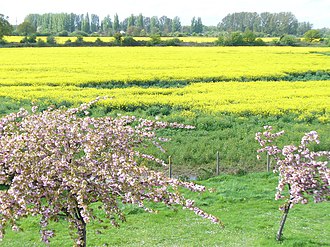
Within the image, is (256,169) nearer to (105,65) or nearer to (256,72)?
(256,72)

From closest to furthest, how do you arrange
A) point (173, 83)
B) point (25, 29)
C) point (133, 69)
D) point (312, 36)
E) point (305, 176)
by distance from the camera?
point (305, 176) → point (173, 83) → point (133, 69) → point (25, 29) → point (312, 36)

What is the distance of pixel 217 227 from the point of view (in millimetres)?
11922

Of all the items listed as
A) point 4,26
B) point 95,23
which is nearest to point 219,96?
point 4,26

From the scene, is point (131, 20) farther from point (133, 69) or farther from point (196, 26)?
point (133, 69)

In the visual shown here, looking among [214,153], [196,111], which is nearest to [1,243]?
[214,153]

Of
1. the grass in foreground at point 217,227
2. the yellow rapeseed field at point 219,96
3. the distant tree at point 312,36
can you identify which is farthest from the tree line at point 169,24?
the grass in foreground at point 217,227

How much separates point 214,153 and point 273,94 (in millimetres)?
13409

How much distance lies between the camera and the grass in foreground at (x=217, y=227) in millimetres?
10898

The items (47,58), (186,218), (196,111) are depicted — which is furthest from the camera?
(47,58)

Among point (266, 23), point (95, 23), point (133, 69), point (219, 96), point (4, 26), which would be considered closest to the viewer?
point (219, 96)

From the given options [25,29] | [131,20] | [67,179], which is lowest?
[67,179]

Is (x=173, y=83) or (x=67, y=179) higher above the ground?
(x=67, y=179)

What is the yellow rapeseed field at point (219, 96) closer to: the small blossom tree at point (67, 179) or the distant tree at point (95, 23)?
the small blossom tree at point (67, 179)

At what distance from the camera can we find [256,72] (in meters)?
40.9
